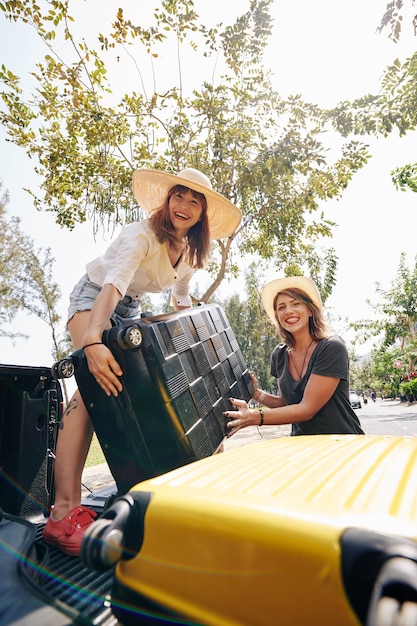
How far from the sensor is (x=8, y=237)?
49.3 feet

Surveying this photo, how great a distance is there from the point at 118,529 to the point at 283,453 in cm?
56

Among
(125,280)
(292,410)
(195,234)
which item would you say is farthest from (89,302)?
(292,410)

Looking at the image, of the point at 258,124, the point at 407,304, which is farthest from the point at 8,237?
the point at 407,304

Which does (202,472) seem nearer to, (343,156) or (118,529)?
(118,529)

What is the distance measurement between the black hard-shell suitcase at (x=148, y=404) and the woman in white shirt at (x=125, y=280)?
68 millimetres

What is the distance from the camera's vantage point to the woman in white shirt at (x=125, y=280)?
1405 mm

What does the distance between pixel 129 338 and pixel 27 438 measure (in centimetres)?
98

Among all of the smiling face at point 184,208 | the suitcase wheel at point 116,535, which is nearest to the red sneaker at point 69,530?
the suitcase wheel at point 116,535

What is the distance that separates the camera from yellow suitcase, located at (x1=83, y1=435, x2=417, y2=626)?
50 cm

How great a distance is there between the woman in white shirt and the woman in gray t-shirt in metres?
0.69

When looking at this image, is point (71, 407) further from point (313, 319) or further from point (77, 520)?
point (313, 319)

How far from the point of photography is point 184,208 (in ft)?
7.09

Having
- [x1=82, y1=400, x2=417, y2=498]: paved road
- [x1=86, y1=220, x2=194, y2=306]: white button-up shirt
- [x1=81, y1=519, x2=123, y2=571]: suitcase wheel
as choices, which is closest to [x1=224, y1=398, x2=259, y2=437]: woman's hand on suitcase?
[x1=86, y1=220, x2=194, y2=306]: white button-up shirt

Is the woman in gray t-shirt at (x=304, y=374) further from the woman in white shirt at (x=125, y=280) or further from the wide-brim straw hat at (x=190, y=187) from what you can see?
the woman in white shirt at (x=125, y=280)
